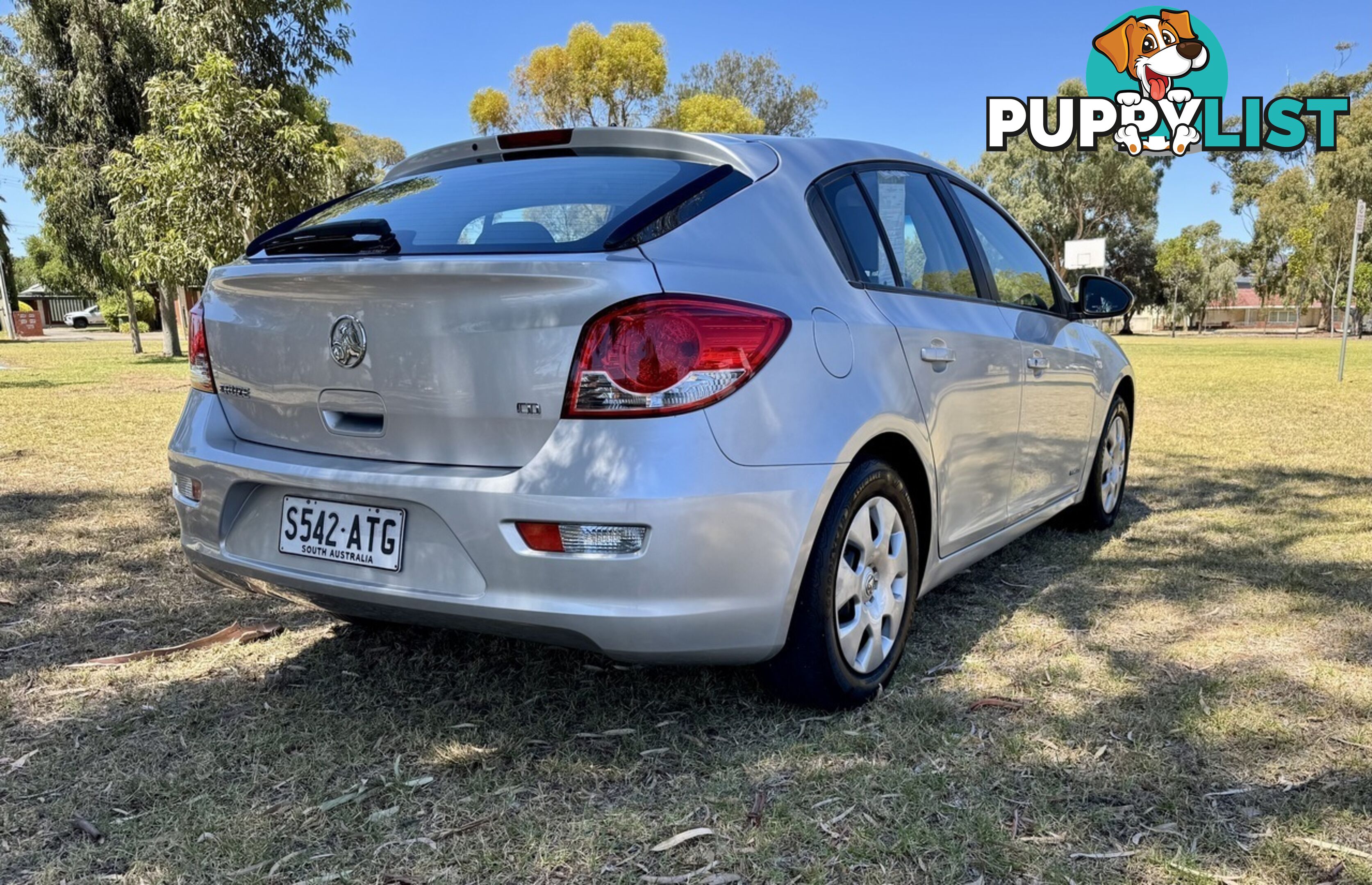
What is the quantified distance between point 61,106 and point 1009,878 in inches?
962

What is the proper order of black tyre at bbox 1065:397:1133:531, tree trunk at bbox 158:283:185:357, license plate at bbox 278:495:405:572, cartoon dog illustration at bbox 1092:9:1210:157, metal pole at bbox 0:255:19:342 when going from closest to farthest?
license plate at bbox 278:495:405:572 → black tyre at bbox 1065:397:1133:531 → tree trunk at bbox 158:283:185:357 → cartoon dog illustration at bbox 1092:9:1210:157 → metal pole at bbox 0:255:19:342

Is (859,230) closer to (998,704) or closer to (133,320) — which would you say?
(998,704)

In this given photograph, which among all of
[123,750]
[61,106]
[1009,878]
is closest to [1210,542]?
[1009,878]

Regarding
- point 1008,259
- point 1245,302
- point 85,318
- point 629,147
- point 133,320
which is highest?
point 85,318

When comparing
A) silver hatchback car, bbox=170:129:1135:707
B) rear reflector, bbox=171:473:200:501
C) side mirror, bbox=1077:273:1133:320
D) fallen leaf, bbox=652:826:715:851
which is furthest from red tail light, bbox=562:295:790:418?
side mirror, bbox=1077:273:1133:320

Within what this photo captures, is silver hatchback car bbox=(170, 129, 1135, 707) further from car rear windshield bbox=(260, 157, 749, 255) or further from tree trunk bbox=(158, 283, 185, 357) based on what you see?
tree trunk bbox=(158, 283, 185, 357)

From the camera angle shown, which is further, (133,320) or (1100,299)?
(133,320)

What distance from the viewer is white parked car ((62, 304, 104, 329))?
63.9 metres

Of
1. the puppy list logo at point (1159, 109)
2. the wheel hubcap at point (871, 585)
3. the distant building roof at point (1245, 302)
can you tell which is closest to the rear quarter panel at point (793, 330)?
the wheel hubcap at point (871, 585)

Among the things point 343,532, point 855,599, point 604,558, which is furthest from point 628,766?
point 343,532

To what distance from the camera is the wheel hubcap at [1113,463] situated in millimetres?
4906

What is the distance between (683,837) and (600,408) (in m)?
0.95

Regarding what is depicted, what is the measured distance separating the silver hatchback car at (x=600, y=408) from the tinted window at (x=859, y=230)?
1cm

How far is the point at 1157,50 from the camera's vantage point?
37344mm
